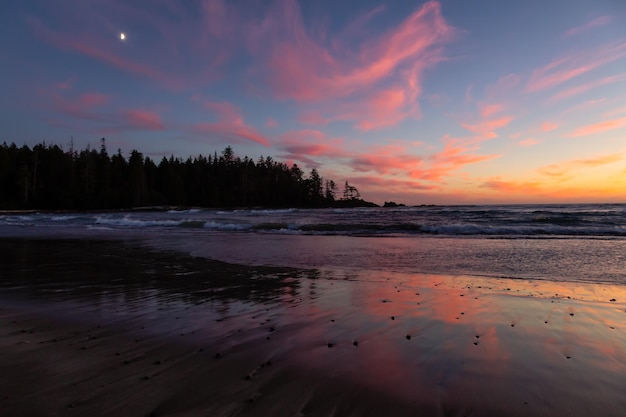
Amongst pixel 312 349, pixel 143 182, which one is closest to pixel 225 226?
pixel 312 349

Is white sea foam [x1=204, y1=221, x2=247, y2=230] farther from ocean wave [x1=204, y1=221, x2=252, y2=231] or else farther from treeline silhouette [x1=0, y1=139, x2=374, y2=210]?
treeline silhouette [x1=0, y1=139, x2=374, y2=210]

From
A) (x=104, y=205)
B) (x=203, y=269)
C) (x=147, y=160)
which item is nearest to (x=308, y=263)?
(x=203, y=269)

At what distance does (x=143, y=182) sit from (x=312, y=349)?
8075cm

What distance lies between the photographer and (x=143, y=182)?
75.6 meters

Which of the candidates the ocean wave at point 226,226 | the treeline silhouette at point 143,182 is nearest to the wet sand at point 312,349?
the ocean wave at point 226,226

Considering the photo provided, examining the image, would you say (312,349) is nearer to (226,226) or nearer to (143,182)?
(226,226)

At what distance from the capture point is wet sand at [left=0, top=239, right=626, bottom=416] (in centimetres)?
251

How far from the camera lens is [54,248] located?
12898mm

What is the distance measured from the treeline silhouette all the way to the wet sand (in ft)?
239

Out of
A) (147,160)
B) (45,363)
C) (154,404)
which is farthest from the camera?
(147,160)

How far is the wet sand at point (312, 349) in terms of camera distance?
8.25 feet

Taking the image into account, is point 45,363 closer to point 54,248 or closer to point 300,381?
point 300,381

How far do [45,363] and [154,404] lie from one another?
4.71 ft

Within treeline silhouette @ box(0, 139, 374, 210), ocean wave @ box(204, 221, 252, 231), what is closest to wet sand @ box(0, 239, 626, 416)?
ocean wave @ box(204, 221, 252, 231)
